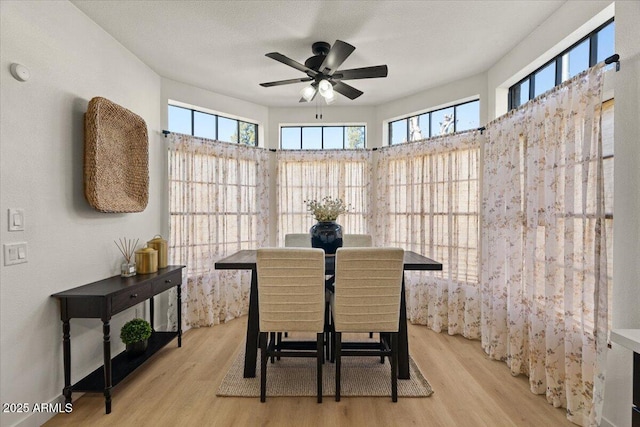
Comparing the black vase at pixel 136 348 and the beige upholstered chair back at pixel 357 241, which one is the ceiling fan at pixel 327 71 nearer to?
the beige upholstered chair back at pixel 357 241

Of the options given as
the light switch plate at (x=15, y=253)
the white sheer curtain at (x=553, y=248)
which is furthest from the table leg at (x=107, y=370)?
the white sheer curtain at (x=553, y=248)

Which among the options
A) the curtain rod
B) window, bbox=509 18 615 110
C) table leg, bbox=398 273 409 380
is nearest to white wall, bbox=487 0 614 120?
window, bbox=509 18 615 110

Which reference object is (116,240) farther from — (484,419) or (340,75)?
(484,419)

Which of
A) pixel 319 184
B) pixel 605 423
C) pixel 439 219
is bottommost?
pixel 605 423

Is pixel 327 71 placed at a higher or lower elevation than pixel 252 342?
higher

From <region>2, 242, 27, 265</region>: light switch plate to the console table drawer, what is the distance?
55 cm

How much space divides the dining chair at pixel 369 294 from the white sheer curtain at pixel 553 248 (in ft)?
3.54

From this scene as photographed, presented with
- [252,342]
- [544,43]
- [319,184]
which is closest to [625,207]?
[544,43]

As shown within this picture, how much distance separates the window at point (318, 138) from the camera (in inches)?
178

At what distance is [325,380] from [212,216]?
7.63 feet

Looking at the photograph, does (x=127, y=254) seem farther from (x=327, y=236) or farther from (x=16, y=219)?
(x=327, y=236)

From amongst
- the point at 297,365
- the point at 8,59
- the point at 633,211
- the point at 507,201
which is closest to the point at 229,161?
the point at 8,59

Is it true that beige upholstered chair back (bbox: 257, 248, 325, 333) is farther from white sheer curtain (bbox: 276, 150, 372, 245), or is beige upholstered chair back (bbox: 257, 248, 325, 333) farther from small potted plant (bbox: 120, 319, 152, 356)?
white sheer curtain (bbox: 276, 150, 372, 245)

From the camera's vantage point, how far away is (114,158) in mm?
2555
